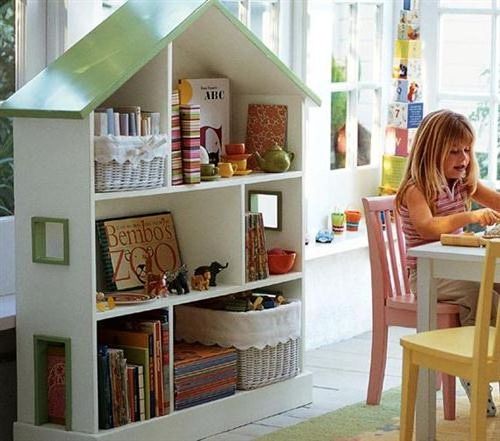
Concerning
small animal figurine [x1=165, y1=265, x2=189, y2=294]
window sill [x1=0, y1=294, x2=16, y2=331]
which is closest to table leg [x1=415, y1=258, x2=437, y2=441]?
small animal figurine [x1=165, y1=265, x2=189, y2=294]

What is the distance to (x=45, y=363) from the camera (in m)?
3.81

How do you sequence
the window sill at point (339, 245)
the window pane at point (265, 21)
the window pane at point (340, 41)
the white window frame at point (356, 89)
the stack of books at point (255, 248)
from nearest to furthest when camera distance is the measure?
1. the stack of books at point (255, 248)
2. the window pane at point (265, 21)
3. the window sill at point (339, 245)
4. the window pane at point (340, 41)
5. the white window frame at point (356, 89)

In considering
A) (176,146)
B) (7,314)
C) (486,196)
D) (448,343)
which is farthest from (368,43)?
(7,314)

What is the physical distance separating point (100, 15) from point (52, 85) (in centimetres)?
59

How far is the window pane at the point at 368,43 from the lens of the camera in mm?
5805

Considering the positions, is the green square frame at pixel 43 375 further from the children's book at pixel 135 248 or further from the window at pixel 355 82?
the window at pixel 355 82

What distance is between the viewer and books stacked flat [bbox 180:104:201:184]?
4.02 m

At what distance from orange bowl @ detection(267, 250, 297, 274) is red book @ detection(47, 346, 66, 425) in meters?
0.98

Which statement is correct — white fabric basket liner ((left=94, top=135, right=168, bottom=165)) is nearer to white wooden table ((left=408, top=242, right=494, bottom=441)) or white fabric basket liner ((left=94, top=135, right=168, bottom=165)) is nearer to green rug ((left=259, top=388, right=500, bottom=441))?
white wooden table ((left=408, top=242, right=494, bottom=441))

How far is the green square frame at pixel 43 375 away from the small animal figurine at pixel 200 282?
1.80 feet

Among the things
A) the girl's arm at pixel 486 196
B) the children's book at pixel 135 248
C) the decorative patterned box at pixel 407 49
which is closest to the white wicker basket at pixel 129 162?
the children's book at pixel 135 248

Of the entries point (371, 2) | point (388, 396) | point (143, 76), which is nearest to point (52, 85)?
point (143, 76)

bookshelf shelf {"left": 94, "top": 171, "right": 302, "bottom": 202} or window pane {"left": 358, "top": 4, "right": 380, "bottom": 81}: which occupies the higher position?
window pane {"left": 358, "top": 4, "right": 380, "bottom": 81}

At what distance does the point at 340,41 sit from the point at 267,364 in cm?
177
